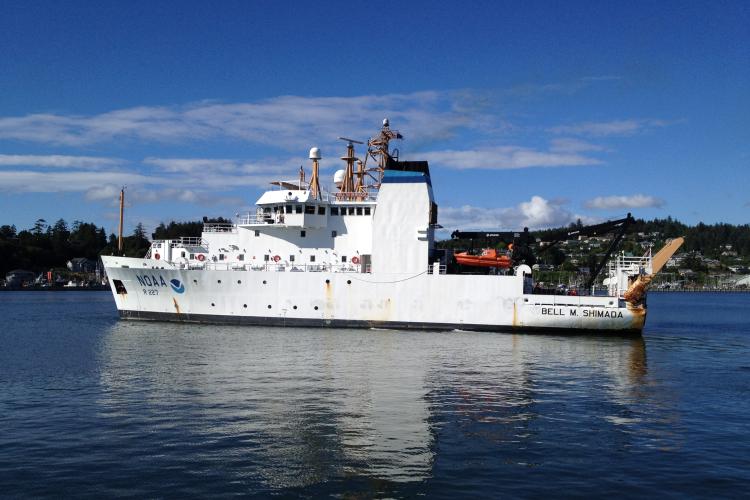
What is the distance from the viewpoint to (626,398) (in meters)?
15.6

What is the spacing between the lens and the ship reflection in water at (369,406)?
10.4 metres

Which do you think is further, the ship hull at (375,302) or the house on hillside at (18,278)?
the house on hillside at (18,278)

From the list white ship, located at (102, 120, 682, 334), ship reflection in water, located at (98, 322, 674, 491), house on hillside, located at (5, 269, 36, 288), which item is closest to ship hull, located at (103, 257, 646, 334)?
white ship, located at (102, 120, 682, 334)

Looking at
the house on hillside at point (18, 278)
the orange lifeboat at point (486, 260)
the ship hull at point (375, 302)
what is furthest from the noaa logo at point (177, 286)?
the house on hillside at point (18, 278)

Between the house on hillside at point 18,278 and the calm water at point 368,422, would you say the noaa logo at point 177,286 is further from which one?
the house on hillside at point 18,278

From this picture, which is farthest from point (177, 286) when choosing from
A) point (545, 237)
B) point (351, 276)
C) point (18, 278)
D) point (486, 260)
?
point (18, 278)

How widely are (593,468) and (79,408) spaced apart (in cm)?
1062

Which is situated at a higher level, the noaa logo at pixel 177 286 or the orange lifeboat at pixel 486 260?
the orange lifeboat at pixel 486 260

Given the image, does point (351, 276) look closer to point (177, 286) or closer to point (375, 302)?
point (375, 302)

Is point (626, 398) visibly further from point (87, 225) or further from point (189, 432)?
point (87, 225)

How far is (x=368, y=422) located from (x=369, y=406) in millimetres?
1462

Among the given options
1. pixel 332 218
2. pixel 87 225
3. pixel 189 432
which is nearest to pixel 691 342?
pixel 332 218

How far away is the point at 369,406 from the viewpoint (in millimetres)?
14125

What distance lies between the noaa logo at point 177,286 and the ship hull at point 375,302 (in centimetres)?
5
